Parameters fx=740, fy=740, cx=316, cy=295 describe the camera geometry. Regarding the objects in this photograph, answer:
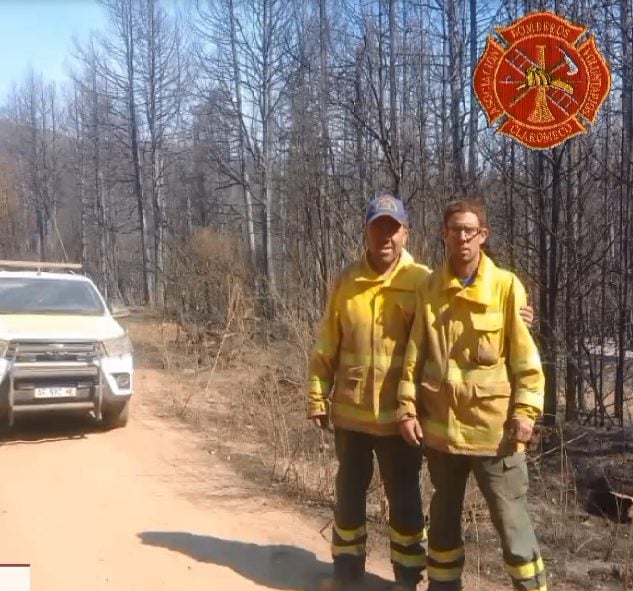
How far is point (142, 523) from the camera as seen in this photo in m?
5.09

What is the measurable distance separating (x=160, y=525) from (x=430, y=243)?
440 cm

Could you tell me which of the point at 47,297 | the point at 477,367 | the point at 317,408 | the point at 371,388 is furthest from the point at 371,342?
the point at 47,297

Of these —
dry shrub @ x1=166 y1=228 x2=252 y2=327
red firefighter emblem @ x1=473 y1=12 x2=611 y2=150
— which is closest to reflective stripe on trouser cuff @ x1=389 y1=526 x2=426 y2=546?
red firefighter emblem @ x1=473 y1=12 x2=611 y2=150

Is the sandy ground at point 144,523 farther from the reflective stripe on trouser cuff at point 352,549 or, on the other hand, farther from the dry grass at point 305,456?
the dry grass at point 305,456

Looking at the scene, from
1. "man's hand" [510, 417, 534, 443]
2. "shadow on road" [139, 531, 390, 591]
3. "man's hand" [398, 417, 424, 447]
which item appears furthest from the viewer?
"shadow on road" [139, 531, 390, 591]

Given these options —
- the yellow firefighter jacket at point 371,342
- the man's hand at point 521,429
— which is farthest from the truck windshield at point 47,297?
the man's hand at point 521,429

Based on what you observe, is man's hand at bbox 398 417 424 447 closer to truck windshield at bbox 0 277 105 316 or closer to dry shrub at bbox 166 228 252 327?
truck windshield at bbox 0 277 105 316

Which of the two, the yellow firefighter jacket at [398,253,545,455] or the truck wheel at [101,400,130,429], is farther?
the truck wheel at [101,400,130,429]

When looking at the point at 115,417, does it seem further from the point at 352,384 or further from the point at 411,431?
the point at 411,431

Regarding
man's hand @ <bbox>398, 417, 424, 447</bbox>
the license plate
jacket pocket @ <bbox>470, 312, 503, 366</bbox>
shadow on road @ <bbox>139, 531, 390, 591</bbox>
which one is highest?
jacket pocket @ <bbox>470, 312, 503, 366</bbox>

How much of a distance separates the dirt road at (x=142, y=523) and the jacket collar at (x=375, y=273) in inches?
66.3

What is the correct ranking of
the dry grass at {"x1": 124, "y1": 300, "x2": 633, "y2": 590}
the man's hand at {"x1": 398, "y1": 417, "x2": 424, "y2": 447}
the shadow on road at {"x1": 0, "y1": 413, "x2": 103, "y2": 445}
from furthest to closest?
the shadow on road at {"x1": 0, "y1": 413, "x2": 103, "y2": 445}
the dry grass at {"x1": 124, "y1": 300, "x2": 633, "y2": 590}
the man's hand at {"x1": 398, "y1": 417, "x2": 424, "y2": 447}

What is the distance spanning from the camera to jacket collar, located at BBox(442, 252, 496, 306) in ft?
11.2

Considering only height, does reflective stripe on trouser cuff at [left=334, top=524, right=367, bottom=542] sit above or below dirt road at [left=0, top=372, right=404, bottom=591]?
above
